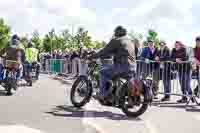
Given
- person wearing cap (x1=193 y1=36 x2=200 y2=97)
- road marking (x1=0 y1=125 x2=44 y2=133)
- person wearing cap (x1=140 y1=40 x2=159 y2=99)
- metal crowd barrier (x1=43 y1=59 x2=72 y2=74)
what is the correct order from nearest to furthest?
1. road marking (x1=0 y1=125 x2=44 y2=133)
2. person wearing cap (x1=193 y1=36 x2=200 y2=97)
3. person wearing cap (x1=140 y1=40 x2=159 y2=99)
4. metal crowd barrier (x1=43 y1=59 x2=72 y2=74)

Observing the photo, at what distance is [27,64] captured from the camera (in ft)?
66.5

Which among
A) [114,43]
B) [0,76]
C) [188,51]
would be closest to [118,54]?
[114,43]

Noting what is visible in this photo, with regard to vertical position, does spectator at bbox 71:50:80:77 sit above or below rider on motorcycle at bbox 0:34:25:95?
below

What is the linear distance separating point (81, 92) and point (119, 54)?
1.35 metres

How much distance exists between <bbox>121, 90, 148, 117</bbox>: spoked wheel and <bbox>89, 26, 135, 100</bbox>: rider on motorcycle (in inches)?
23.1

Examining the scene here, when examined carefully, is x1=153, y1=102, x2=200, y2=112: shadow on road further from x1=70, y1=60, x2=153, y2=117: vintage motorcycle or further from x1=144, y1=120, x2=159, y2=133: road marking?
x1=144, y1=120, x2=159, y2=133: road marking

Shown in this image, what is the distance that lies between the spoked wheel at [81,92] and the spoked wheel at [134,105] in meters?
1.06

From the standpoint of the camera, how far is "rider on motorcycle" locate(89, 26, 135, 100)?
440 inches

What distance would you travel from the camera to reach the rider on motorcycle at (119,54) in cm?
1116

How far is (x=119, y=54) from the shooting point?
11203mm

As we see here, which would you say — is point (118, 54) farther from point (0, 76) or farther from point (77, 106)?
point (0, 76)

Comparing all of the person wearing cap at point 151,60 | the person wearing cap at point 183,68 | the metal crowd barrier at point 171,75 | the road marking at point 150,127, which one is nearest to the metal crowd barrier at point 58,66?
the person wearing cap at point 151,60

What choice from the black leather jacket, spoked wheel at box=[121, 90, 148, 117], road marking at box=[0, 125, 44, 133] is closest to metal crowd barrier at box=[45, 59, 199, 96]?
the black leather jacket

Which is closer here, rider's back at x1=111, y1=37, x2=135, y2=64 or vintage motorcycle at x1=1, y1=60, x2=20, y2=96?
rider's back at x1=111, y1=37, x2=135, y2=64
